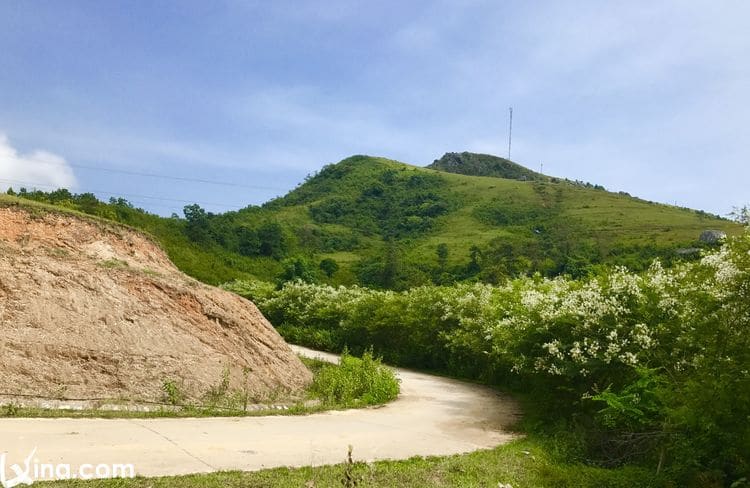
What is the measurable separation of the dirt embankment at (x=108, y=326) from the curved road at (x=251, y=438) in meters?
1.88

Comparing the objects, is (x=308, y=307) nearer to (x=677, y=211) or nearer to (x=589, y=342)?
Answer: (x=589, y=342)

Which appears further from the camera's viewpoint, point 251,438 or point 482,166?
point 482,166

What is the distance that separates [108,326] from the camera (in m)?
Answer: 11.4

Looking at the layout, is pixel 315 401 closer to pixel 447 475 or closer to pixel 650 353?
pixel 447 475

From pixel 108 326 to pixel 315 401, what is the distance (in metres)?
4.47

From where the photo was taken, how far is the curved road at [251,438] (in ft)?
22.9

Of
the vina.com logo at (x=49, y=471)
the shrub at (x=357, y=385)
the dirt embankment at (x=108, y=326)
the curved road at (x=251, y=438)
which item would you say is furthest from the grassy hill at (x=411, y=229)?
the vina.com logo at (x=49, y=471)

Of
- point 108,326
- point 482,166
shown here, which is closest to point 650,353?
point 108,326

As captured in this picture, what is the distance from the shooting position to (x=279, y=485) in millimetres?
6398

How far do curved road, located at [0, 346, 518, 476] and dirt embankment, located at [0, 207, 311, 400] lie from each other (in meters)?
1.88

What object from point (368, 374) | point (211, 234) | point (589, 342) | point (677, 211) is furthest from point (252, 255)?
point (677, 211)

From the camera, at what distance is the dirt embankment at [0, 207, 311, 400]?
1033cm

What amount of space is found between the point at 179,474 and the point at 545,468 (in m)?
4.99

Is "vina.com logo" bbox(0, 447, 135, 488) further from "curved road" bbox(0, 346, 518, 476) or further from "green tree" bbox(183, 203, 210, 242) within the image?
"green tree" bbox(183, 203, 210, 242)
